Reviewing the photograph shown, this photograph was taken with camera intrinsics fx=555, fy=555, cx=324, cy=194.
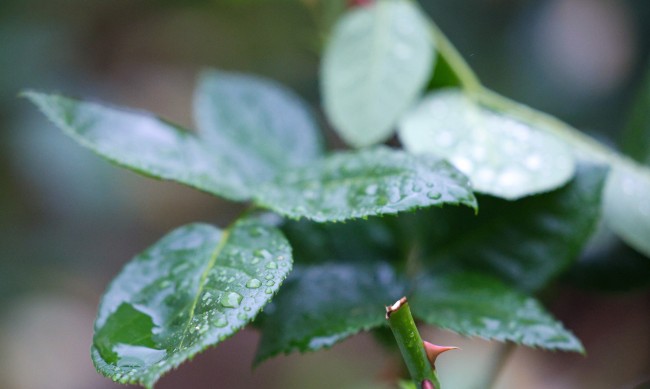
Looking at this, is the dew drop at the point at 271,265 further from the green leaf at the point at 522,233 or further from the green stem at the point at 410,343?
the green leaf at the point at 522,233

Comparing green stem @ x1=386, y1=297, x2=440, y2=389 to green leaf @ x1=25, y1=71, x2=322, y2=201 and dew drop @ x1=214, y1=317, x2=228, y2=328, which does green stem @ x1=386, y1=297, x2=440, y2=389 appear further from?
green leaf @ x1=25, y1=71, x2=322, y2=201

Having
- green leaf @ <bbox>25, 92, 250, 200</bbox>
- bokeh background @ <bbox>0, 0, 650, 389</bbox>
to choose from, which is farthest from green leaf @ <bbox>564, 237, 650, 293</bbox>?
green leaf @ <bbox>25, 92, 250, 200</bbox>

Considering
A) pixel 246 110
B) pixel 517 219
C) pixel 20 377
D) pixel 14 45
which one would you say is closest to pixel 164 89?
pixel 14 45

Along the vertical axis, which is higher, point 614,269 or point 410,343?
point 410,343

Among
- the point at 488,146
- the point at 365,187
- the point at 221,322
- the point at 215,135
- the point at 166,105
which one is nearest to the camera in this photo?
the point at 221,322

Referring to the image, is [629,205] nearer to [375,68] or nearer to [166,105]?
[375,68]

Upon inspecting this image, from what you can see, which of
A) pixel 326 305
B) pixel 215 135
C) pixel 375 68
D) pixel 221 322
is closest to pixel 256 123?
pixel 215 135

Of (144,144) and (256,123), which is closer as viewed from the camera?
(144,144)
